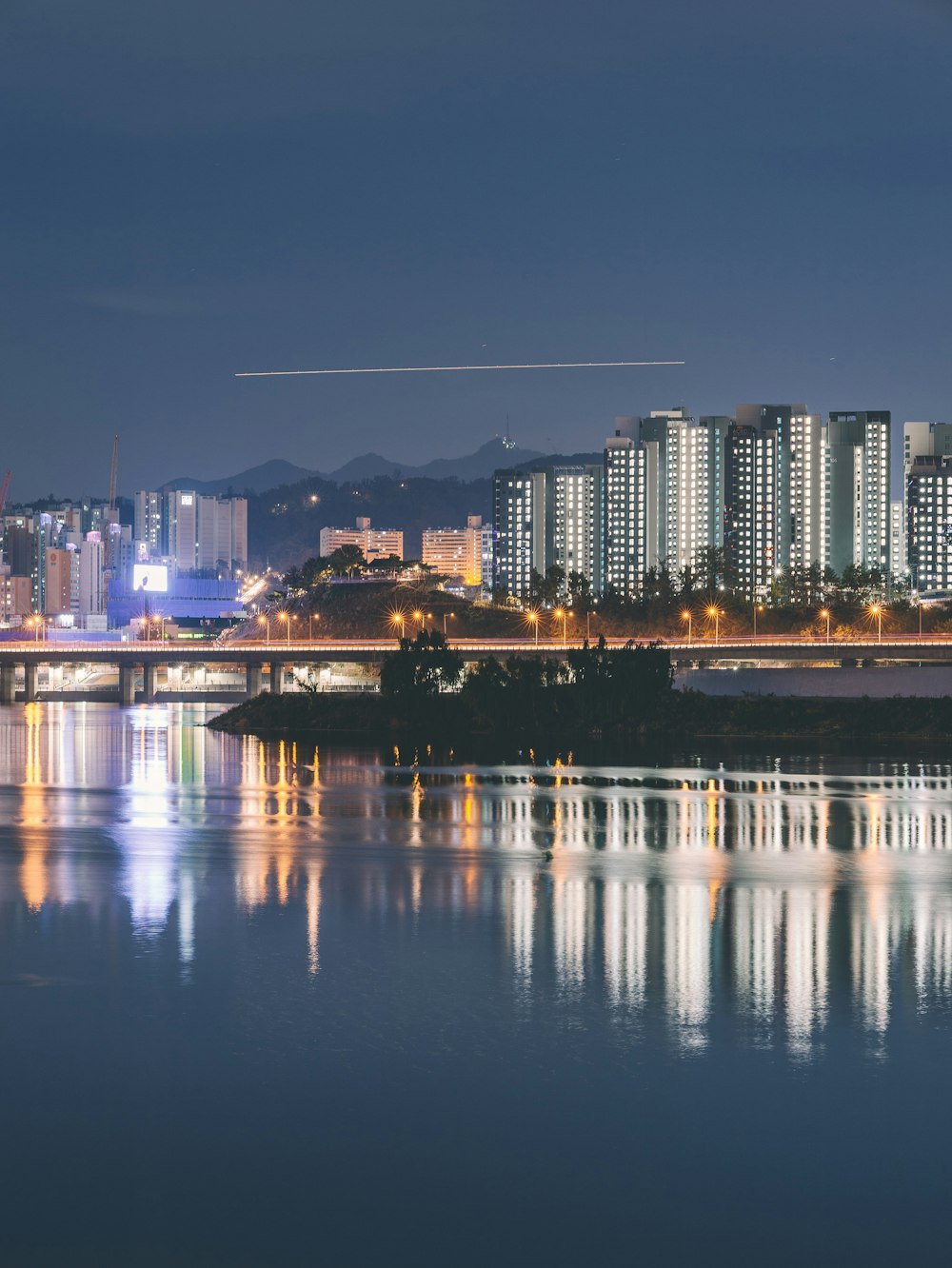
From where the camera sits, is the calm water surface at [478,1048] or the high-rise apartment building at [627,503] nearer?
the calm water surface at [478,1048]

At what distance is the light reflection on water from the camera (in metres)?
19.0

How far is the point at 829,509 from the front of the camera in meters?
189

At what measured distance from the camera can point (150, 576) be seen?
18950 centimetres

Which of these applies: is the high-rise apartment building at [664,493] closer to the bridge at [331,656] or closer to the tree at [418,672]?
the bridge at [331,656]

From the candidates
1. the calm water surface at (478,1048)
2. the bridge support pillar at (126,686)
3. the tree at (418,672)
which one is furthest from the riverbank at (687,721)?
the bridge support pillar at (126,686)

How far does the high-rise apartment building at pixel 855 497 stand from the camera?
188m

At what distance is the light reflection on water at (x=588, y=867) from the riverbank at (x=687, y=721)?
16.3 m

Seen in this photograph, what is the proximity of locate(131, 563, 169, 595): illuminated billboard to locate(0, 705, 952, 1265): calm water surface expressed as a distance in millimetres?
158889

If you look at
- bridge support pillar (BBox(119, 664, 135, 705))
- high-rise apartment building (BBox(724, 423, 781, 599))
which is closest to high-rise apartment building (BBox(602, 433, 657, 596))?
high-rise apartment building (BBox(724, 423, 781, 599))

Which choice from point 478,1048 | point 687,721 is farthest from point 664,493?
Result: point 478,1048

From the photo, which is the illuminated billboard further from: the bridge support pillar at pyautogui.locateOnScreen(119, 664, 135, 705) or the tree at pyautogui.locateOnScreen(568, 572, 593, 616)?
the bridge support pillar at pyautogui.locateOnScreen(119, 664, 135, 705)

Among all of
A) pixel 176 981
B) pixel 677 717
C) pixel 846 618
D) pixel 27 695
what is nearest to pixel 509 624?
pixel 846 618

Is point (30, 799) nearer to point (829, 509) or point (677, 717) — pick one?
point (677, 717)

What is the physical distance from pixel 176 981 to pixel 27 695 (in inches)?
3873
